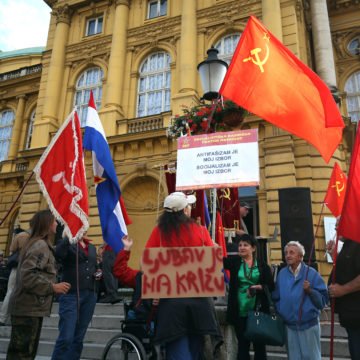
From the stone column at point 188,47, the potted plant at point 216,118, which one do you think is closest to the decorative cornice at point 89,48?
the stone column at point 188,47

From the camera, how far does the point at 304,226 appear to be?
9836mm

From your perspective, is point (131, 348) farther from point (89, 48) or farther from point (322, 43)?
point (89, 48)

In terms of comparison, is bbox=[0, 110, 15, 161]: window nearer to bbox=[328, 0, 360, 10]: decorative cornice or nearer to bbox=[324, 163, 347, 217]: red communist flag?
bbox=[328, 0, 360, 10]: decorative cornice

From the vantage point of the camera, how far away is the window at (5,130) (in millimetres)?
22406

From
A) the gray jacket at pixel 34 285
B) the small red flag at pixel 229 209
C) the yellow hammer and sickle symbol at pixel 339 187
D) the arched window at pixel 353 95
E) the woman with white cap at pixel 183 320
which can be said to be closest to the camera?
the woman with white cap at pixel 183 320

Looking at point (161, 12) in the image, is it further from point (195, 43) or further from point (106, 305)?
point (106, 305)

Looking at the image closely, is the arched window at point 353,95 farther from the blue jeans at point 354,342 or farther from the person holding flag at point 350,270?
the blue jeans at point 354,342

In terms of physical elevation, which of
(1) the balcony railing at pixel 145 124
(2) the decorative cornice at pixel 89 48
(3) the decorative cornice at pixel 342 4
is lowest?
(1) the balcony railing at pixel 145 124

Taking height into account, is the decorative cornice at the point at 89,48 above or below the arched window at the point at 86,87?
above

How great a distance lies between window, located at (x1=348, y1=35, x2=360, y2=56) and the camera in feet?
57.2

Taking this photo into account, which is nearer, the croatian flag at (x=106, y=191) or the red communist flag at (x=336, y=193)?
the croatian flag at (x=106, y=191)

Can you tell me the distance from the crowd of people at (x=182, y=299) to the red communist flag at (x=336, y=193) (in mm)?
5699

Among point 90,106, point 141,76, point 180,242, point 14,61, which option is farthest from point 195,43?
point 14,61

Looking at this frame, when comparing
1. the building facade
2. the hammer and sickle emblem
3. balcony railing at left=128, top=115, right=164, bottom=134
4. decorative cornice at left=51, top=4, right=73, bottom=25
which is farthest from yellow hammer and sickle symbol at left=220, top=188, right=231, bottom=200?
decorative cornice at left=51, top=4, right=73, bottom=25
